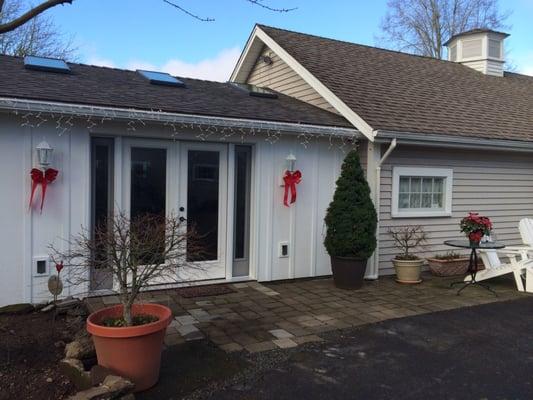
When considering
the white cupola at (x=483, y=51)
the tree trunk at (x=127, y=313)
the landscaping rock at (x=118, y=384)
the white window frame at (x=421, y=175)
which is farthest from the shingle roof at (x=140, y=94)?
the white cupola at (x=483, y=51)

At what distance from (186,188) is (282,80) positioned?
4.25 meters

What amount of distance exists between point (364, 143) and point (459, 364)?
4.08 meters

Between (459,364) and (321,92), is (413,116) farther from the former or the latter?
(459,364)

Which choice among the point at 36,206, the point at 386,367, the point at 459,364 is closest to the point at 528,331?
the point at 459,364

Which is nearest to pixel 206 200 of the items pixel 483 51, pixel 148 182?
pixel 148 182

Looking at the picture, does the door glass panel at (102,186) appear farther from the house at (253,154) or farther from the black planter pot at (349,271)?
the black planter pot at (349,271)

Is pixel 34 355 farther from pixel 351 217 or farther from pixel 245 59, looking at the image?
pixel 245 59

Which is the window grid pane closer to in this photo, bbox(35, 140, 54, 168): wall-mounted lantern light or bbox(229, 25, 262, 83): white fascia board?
bbox(229, 25, 262, 83): white fascia board

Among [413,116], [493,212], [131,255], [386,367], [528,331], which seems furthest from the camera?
[493,212]

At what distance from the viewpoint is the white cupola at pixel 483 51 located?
539 inches

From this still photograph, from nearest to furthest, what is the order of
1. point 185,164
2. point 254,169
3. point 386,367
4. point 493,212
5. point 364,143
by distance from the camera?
point 386,367, point 185,164, point 254,169, point 364,143, point 493,212

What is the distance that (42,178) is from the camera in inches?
216

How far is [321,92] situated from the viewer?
27.1 feet

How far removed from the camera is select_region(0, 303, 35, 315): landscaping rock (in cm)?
504
